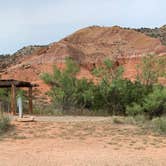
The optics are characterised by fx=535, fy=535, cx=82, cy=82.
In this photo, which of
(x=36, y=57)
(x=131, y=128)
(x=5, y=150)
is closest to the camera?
(x=5, y=150)

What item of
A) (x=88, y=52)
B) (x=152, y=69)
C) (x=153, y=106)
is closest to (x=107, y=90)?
(x=152, y=69)

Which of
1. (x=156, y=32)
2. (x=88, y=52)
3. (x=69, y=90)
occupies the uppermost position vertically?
(x=156, y=32)

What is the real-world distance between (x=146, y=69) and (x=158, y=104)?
4.36 meters

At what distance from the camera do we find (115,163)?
1609cm

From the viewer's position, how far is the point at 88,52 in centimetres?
7725

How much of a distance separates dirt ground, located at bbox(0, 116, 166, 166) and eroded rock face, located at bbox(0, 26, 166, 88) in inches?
1611

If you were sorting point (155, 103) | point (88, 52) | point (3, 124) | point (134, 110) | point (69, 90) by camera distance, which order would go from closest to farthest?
point (3, 124), point (155, 103), point (134, 110), point (69, 90), point (88, 52)

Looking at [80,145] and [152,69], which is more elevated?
[152,69]

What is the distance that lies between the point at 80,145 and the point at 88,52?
190ft

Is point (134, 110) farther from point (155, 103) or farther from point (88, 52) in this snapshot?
point (88, 52)

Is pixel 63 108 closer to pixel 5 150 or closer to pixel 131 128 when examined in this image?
pixel 131 128

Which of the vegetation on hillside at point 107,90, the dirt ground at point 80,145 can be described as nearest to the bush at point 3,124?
the dirt ground at point 80,145

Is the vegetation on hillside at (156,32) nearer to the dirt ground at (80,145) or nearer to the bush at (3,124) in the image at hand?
the dirt ground at (80,145)

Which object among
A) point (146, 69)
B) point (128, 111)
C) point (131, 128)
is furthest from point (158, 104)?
point (131, 128)
